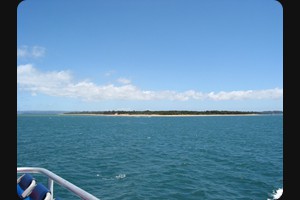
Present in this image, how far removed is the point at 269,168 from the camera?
21.8 m

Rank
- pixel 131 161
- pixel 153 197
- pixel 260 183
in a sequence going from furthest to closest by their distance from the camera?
pixel 131 161 < pixel 260 183 < pixel 153 197
